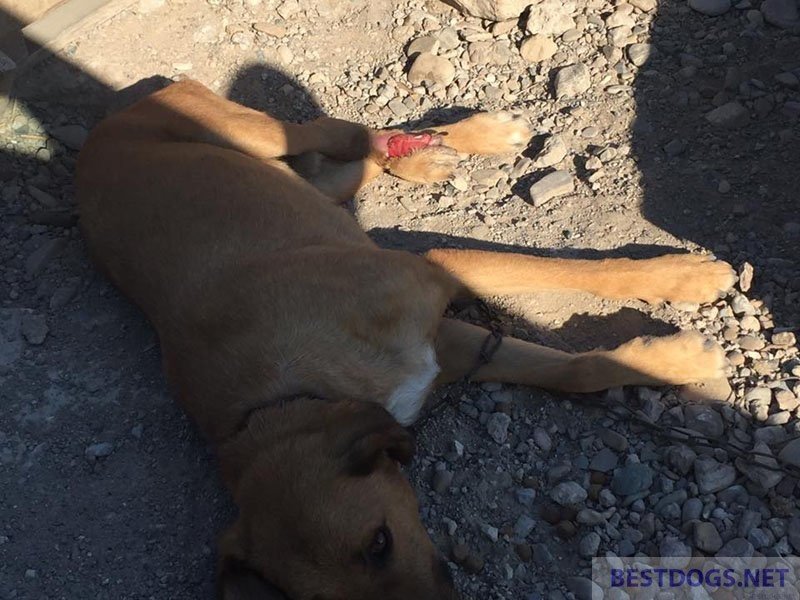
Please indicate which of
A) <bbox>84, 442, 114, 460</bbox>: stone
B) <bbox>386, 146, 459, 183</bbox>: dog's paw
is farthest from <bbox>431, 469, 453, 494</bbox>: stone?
<bbox>386, 146, 459, 183</bbox>: dog's paw

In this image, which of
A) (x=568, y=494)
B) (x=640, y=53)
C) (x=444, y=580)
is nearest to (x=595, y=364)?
(x=568, y=494)

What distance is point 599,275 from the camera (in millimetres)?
Result: 4223

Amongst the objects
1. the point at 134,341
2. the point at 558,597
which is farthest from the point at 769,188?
the point at 134,341

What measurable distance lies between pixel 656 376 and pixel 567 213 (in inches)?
43.2

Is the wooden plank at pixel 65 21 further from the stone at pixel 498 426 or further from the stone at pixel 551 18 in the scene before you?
the stone at pixel 498 426

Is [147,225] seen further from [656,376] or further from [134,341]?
[656,376]

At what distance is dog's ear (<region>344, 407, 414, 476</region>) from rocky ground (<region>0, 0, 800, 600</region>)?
1.84 ft

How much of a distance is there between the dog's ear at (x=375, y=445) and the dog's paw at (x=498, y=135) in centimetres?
216

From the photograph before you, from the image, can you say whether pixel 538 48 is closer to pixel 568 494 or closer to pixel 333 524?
pixel 568 494

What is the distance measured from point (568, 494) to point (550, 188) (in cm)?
172

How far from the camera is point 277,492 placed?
305 centimetres

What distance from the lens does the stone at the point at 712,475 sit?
351cm

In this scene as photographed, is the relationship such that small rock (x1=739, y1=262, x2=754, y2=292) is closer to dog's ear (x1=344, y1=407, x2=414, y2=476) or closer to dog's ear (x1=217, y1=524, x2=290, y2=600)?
dog's ear (x1=344, y1=407, x2=414, y2=476)

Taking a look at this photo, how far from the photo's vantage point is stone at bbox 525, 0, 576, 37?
534 centimetres
